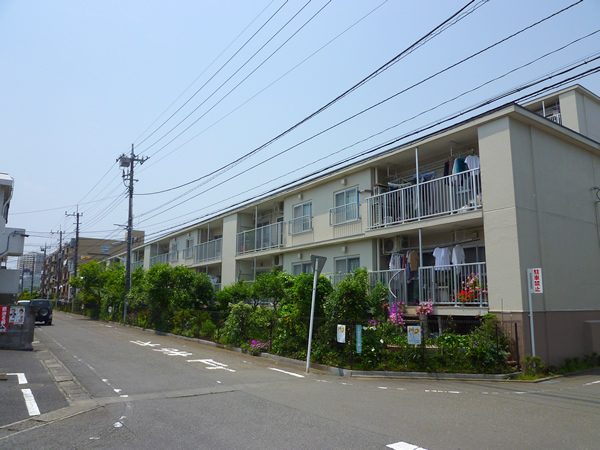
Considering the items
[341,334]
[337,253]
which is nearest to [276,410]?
[341,334]

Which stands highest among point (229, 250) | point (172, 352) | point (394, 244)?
point (229, 250)

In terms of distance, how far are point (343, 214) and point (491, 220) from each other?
6.75m

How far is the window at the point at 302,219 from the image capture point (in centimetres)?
1984

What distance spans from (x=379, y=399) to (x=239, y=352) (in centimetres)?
830

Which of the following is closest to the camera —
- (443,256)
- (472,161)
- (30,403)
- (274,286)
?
(30,403)

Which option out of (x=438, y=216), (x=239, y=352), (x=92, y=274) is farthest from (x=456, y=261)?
(x=92, y=274)

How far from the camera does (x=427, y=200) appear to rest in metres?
14.3

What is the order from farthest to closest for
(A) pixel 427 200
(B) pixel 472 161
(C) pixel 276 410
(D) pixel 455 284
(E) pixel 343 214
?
(E) pixel 343 214, (A) pixel 427 200, (B) pixel 472 161, (D) pixel 455 284, (C) pixel 276 410

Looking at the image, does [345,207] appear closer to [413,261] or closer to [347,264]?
[347,264]

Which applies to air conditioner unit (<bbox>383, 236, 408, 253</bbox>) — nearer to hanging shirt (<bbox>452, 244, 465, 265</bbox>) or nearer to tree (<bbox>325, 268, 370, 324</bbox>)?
hanging shirt (<bbox>452, 244, 465, 265</bbox>)

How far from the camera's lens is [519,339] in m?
11.0

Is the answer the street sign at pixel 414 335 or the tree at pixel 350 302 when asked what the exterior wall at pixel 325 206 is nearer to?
the tree at pixel 350 302

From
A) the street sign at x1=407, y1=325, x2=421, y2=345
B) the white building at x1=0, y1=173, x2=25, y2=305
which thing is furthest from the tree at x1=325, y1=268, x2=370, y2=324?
the white building at x1=0, y1=173, x2=25, y2=305

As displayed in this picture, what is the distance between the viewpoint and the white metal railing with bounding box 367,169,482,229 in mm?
13039
